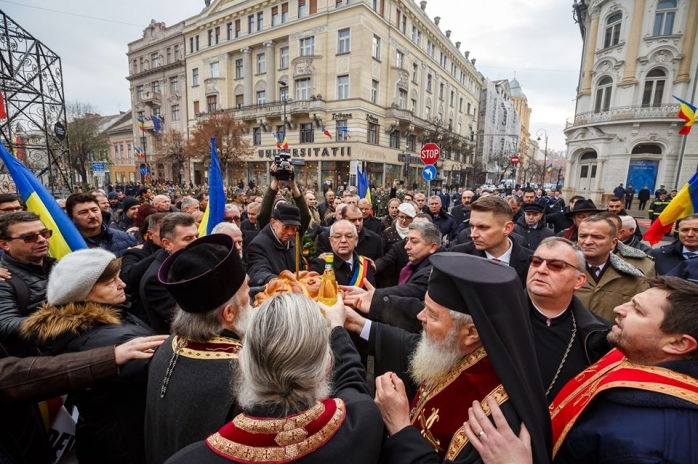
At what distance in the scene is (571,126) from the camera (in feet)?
88.8

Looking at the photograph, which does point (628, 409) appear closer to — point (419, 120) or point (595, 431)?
point (595, 431)

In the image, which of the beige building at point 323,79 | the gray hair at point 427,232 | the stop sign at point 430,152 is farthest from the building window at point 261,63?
the gray hair at point 427,232

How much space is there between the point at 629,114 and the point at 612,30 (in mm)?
6670

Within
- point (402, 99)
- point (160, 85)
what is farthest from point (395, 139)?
point (160, 85)

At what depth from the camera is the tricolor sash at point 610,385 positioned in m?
1.26

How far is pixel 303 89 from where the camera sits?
31391mm

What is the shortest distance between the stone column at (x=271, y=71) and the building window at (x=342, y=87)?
7.22 m

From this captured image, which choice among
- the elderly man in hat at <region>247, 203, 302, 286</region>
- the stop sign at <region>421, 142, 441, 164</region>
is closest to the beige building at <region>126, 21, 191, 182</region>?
the stop sign at <region>421, 142, 441, 164</region>

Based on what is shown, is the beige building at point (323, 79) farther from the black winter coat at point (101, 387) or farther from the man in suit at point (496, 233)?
the black winter coat at point (101, 387)

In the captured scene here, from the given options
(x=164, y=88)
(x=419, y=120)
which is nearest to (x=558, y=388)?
(x=419, y=120)

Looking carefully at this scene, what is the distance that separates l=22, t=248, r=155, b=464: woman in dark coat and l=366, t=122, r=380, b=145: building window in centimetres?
3005

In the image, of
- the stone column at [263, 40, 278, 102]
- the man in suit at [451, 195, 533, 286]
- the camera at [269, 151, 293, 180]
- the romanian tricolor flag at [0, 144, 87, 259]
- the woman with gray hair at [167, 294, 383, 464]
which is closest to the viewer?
the woman with gray hair at [167, 294, 383, 464]

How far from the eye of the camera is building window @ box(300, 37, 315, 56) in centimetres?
3028

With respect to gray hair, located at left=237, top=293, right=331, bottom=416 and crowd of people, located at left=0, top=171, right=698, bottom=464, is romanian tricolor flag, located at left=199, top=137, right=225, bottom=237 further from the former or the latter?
gray hair, located at left=237, top=293, right=331, bottom=416
